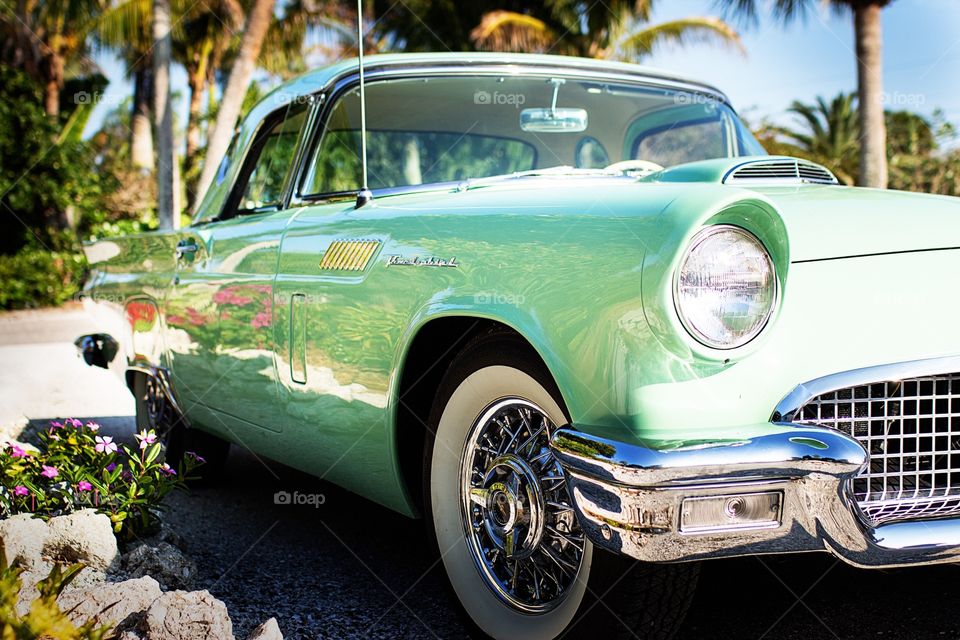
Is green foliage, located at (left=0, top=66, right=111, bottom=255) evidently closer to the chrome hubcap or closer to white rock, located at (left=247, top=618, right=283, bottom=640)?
the chrome hubcap

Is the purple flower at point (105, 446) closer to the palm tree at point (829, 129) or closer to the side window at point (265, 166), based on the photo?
the side window at point (265, 166)

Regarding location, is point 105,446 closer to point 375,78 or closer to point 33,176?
point 375,78

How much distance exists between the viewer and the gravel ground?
251cm

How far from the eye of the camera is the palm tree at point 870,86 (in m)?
10.6

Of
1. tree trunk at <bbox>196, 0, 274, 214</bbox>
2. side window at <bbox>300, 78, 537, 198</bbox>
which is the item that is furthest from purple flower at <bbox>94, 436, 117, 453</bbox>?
tree trunk at <bbox>196, 0, 274, 214</bbox>

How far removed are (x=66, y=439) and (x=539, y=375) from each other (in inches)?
74.9

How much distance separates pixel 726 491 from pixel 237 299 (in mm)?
2057

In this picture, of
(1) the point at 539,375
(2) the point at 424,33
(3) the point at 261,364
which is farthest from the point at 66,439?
(2) the point at 424,33

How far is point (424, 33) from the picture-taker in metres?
20.6

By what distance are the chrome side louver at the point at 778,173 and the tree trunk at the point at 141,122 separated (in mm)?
22133

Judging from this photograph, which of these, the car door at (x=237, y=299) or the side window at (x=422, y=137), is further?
the side window at (x=422, y=137)

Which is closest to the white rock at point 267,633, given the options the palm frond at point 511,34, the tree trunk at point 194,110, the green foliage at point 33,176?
the green foliage at point 33,176

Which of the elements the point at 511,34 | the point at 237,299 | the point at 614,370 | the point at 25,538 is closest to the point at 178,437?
the point at 237,299

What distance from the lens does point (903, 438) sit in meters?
1.98
